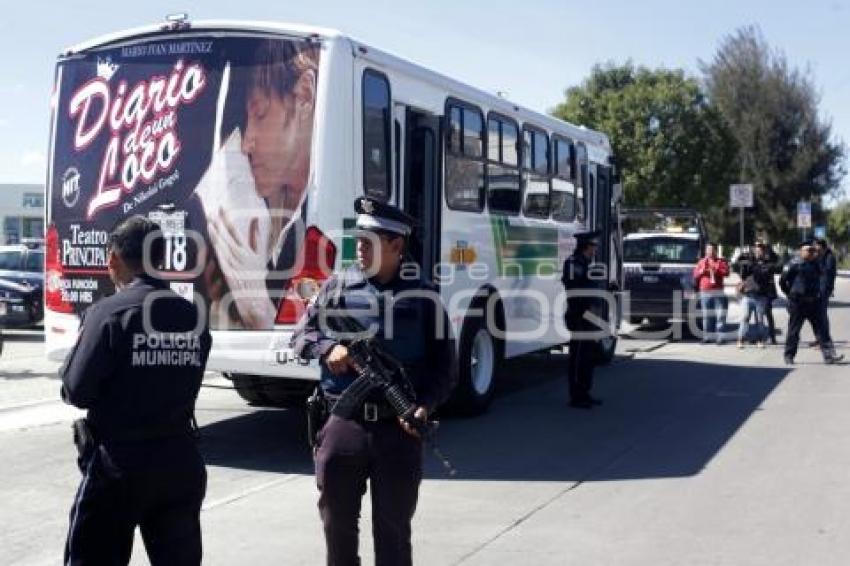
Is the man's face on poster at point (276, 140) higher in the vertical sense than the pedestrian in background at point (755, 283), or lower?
higher

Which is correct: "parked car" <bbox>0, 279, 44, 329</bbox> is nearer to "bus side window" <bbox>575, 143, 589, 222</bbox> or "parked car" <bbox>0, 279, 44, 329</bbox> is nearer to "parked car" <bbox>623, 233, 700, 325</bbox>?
"bus side window" <bbox>575, 143, 589, 222</bbox>

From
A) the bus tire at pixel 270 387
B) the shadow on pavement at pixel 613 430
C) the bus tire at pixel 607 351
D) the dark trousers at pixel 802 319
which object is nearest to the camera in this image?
Answer: the shadow on pavement at pixel 613 430

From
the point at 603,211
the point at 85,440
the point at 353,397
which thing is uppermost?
the point at 603,211

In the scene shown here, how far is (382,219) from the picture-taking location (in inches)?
157

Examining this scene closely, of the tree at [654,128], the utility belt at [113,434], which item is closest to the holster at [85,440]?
Result: the utility belt at [113,434]

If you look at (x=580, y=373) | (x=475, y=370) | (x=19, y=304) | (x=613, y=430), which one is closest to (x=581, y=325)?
(x=580, y=373)

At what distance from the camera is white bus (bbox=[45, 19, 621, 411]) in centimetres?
749

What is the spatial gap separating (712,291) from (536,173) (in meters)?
7.31

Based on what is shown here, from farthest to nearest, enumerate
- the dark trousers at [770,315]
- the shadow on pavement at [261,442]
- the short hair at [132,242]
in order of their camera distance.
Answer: the dark trousers at [770,315], the shadow on pavement at [261,442], the short hair at [132,242]

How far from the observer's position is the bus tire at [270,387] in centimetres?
842

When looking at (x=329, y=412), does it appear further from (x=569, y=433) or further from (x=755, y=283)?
(x=755, y=283)

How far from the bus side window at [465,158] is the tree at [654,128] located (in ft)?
77.9

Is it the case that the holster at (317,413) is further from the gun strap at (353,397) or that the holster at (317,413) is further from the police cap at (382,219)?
the police cap at (382,219)

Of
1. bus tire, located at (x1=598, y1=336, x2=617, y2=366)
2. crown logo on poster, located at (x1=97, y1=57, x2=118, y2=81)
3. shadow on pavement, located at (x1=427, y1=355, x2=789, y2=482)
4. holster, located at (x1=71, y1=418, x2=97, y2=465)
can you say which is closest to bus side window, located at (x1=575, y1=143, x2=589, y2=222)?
bus tire, located at (x1=598, y1=336, x2=617, y2=366)
